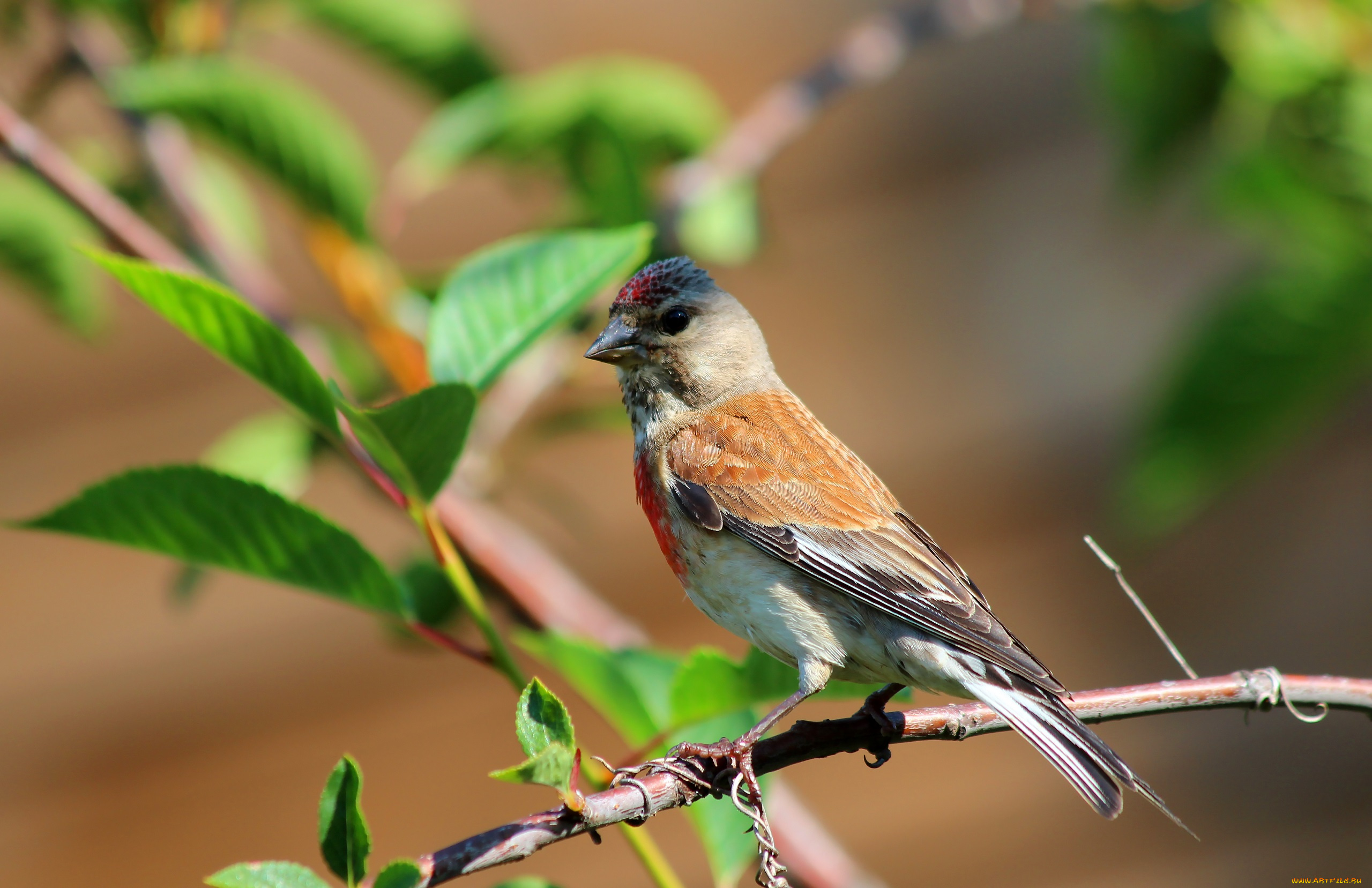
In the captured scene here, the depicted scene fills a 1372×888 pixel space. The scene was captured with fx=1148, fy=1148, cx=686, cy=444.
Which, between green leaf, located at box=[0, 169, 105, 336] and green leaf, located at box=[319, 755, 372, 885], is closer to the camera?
green leaf, located at box=[319, 755, 372, 885]

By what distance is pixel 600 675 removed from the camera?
5.28ft

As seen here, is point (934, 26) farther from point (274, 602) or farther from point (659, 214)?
point (274, 602)

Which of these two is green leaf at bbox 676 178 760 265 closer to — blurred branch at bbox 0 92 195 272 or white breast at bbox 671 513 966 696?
white breast at bbox 671 513 966 696

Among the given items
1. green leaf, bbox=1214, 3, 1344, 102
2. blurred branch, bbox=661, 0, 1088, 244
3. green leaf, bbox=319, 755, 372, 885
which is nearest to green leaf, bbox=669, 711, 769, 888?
green leaf, bbox=319, 755, 372, 885

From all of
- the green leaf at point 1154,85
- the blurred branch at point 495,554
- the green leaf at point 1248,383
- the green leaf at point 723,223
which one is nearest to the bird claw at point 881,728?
the blurred branch at point 495,554

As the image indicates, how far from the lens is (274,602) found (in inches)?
175

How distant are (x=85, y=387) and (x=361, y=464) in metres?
3.48

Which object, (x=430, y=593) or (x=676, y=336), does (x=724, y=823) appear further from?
(x=676, y=336)

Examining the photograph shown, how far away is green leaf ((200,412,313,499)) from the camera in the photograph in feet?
7.77

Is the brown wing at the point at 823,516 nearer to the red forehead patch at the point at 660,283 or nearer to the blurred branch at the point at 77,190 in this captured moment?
the red forehead patch at the point at 660,283

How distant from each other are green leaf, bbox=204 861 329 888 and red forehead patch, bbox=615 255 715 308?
1.36 metres

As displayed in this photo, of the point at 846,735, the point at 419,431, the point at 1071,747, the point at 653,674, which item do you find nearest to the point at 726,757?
the point at 846,735

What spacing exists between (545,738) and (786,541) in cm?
94

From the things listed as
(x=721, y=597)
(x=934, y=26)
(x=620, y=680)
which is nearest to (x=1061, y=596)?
(x=934, y=26)
